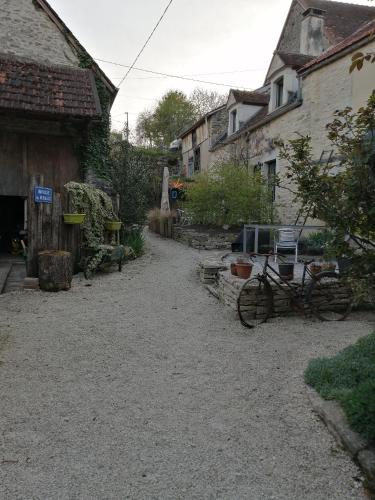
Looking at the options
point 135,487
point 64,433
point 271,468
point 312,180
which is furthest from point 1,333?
point 312,180

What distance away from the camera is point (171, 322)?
6.04 m

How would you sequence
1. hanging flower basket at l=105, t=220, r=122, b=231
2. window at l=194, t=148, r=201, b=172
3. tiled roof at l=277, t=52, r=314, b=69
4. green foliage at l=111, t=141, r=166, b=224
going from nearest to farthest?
hanging flower basket at l=105, t=220, r=122, b=231 → green foliage at l=111, t=141, r=166, b=224 → tiled roof at l=277, t=52, r=314, b=69 → window at l=194, t=148, r=201, b=172

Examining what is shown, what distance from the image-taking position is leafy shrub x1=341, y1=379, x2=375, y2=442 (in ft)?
8.96

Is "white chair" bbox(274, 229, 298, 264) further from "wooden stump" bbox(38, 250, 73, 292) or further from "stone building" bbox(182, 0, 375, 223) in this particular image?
"wooden stump" bbox(38, 250, 73, 292)

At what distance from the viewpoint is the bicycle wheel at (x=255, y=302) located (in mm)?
5840

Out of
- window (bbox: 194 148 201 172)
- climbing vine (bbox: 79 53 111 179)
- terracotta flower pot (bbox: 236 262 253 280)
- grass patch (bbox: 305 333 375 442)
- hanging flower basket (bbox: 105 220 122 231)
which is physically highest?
window (bbox: 194 148 201 172)

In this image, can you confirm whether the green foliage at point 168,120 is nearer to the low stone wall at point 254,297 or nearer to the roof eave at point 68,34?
the roof eave at point 68,34

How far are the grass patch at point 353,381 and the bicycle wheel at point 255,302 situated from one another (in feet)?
5.60

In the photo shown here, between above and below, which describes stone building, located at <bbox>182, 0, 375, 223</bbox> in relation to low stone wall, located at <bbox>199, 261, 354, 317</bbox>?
above

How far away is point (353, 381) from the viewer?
3592mm

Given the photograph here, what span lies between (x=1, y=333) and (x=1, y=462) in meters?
2.88

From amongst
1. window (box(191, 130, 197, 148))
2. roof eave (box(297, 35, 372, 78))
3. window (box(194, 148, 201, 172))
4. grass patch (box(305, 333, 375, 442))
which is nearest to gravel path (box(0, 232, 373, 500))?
grass patch (box(305, 333, 375, 442))

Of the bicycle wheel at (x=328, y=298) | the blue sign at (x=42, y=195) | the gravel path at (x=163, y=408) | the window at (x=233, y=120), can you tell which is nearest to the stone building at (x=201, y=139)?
the window at (x=233, y=120)

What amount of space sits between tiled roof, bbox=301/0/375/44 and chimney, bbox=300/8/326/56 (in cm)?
26
